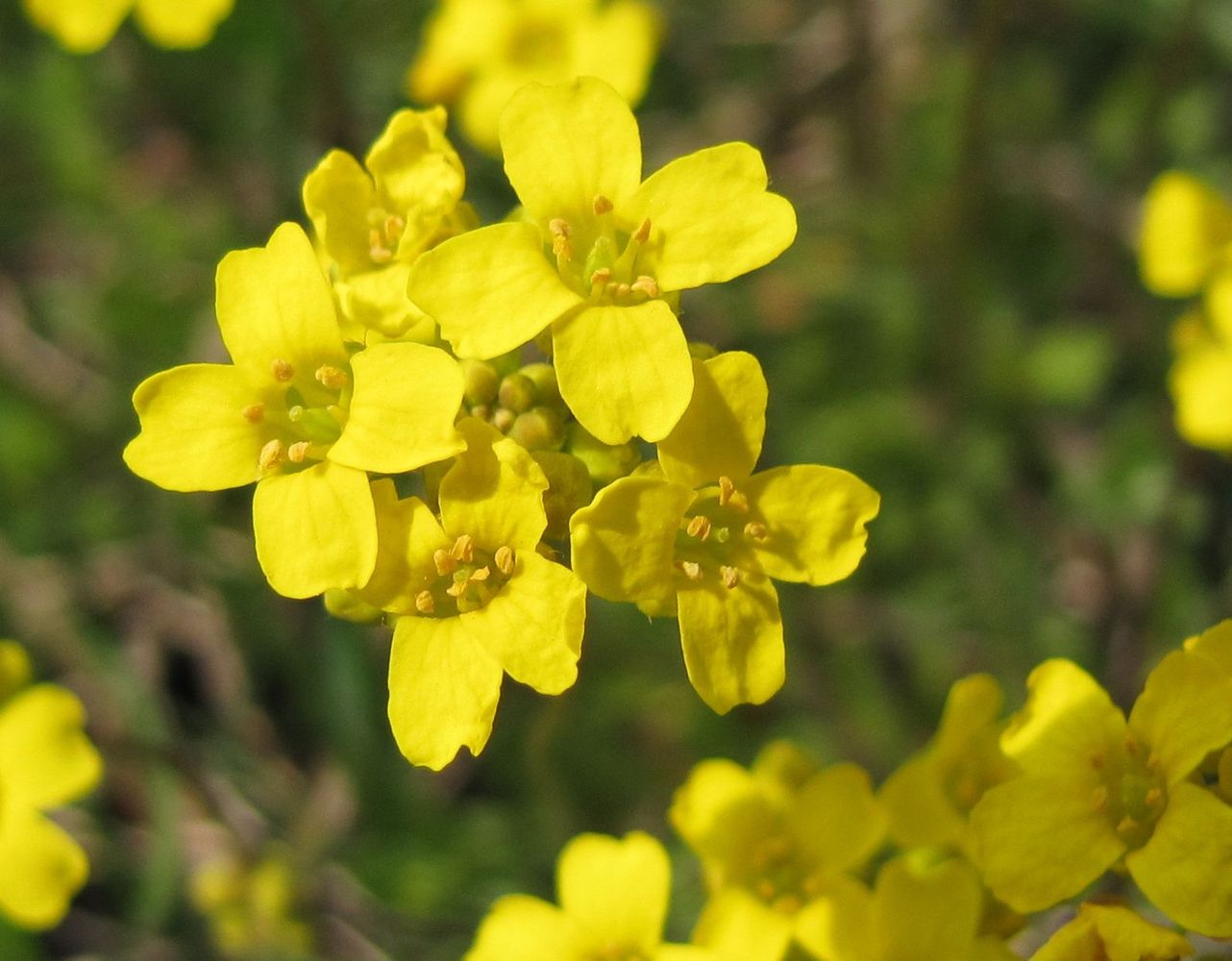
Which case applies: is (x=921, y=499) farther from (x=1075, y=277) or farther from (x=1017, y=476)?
(x=1075, y=277)

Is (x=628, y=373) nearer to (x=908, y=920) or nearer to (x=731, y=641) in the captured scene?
(x=731, y=641)

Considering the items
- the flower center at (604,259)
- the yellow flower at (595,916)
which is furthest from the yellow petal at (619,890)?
the flower center at (604,259)

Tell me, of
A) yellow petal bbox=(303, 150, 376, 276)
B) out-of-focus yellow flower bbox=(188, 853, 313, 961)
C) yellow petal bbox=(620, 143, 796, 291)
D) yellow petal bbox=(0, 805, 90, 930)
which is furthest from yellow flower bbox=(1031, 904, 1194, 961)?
out-of-focus yellow flower bbox=(188, 853, 313, 961)

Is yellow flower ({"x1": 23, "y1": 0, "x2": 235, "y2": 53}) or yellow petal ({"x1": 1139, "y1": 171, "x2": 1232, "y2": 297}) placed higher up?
yellow flower ({"x1": 23, "y1": 0, "x2": 235, "y2": 53})

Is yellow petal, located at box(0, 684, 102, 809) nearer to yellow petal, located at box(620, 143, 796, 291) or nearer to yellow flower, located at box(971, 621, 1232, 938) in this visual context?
yellow petal, located at box(620, 143, 796, 291)

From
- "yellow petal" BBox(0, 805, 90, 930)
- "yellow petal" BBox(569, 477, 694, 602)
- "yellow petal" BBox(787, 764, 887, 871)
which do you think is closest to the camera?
"yellow petal" BBox(569, 477, 694, 602)

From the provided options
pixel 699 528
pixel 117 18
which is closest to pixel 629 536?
pixel 699 528

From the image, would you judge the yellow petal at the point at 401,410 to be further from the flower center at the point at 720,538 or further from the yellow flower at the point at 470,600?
the flower center at the point at 720,538

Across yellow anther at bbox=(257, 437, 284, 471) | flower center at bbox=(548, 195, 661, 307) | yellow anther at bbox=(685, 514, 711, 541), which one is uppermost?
flower center at bbox=(548, 195, 661, 307)
